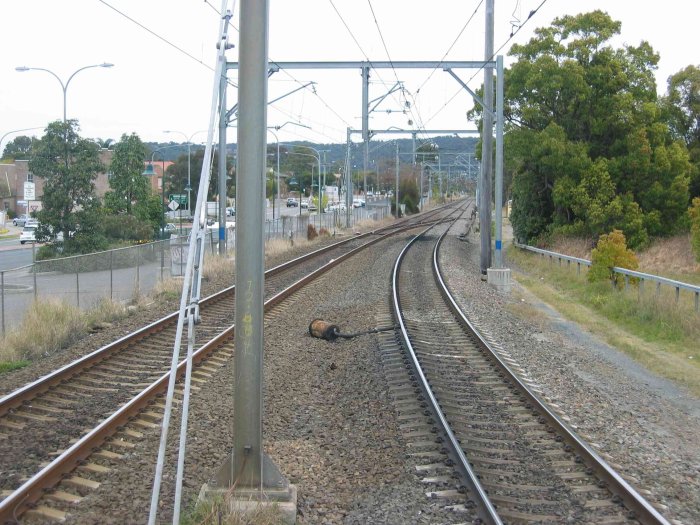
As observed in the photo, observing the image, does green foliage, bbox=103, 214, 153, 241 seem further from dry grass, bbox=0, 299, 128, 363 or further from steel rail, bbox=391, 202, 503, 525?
steel rail, bbox=391, 202, 503, 525

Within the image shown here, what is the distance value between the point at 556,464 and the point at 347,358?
214 inches

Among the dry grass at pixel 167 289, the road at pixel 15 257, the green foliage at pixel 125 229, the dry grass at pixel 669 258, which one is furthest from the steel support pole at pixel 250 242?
the green foliage at pixel 125 229

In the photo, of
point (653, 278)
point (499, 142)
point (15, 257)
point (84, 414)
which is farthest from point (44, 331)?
point (15, 257)

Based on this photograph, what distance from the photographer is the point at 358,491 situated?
6.89 m

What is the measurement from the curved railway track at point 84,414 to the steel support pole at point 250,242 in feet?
5.04

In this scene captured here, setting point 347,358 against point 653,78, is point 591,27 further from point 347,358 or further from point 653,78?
point 347,358

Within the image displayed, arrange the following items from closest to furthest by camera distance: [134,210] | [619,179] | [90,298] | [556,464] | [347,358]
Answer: [556,464] → [347,358] → [90,298] → [619,179] → [134,210]

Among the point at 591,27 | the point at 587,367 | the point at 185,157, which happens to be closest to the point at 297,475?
the point at 587,367

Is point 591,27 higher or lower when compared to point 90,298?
higher

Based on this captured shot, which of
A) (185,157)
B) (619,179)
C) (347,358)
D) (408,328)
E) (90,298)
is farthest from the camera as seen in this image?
(185,157)

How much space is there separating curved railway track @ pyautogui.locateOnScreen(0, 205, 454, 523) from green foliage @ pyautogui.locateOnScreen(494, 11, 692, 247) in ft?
70.5

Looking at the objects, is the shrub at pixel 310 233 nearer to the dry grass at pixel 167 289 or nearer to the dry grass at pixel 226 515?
the dry grass at pixel 167 289

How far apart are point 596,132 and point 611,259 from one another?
12.9 metres

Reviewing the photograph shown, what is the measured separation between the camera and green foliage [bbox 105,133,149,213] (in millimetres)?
50094
